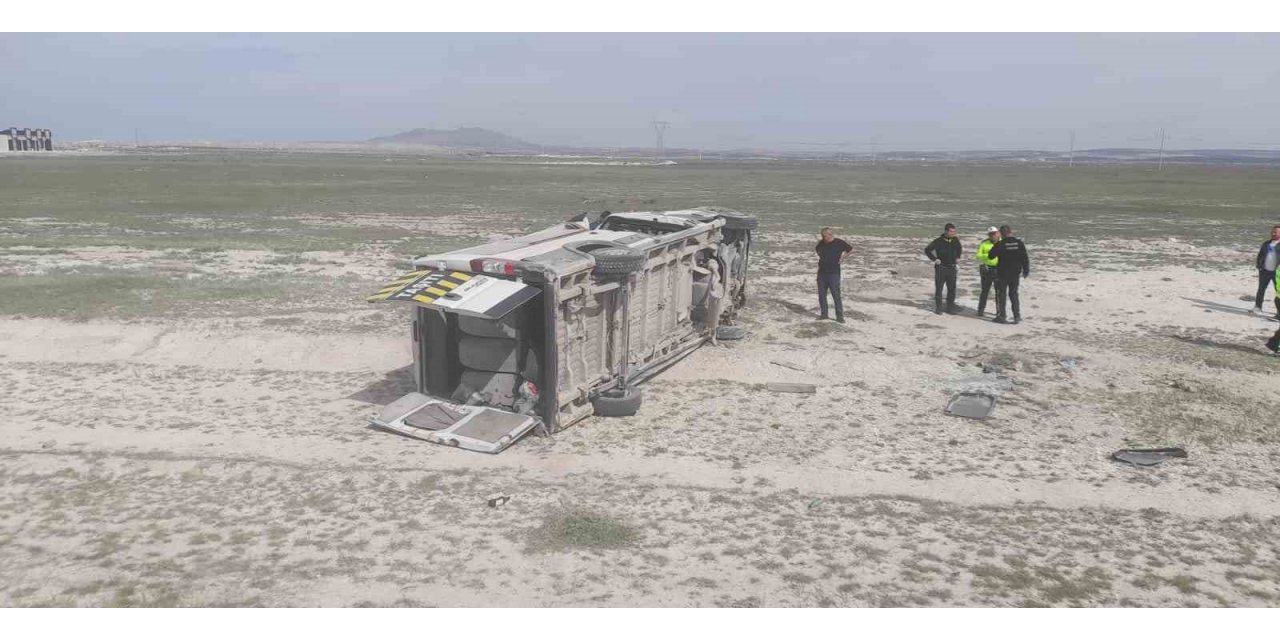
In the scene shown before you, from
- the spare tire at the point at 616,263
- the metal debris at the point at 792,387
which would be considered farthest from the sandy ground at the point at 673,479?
the spare tire at the point at 616,263

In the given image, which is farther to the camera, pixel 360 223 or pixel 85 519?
pixel 360 223

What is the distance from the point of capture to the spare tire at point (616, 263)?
11.3m

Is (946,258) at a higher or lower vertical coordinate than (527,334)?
higher

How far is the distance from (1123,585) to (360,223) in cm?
3125

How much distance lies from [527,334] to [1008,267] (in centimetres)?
1022

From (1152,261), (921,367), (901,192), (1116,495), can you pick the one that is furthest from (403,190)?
(1116,495)

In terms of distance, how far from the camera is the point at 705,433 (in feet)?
36.7

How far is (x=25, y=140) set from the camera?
150625 millimetres

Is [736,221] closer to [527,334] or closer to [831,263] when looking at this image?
[831,263]

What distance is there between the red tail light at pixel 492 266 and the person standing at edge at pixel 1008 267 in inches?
411

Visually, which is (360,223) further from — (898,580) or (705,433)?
(898,580)

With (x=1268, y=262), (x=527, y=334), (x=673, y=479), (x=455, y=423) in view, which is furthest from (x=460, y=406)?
(x=1268, y=262)

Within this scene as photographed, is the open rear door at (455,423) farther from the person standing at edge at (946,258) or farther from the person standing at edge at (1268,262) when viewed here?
the person standing at edge at (1268,262)

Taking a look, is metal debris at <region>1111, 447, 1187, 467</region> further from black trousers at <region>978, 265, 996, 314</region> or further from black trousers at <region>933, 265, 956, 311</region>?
black trousers at <region>933, 265, 956, 311</region>
